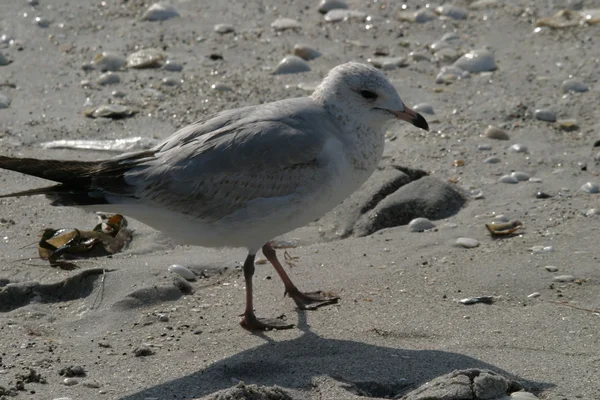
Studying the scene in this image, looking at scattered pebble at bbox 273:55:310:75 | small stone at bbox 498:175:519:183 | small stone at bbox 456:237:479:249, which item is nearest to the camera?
small stone at bbox 456:237:479:249

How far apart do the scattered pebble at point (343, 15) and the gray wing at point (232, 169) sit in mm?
4190

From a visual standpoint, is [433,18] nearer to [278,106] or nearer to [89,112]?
[89,112]

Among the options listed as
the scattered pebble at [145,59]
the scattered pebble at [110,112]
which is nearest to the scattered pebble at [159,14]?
the scattered pebble at [145,59]

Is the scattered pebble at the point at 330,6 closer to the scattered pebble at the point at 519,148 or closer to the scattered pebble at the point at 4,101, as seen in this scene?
the scattered pebble at the point at 519,148

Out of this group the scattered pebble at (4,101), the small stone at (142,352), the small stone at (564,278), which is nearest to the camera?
the small stone at (142,352)

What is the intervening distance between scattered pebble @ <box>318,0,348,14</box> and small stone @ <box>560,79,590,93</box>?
244 centimetres

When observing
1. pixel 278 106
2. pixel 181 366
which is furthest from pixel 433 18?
pixel 181 366

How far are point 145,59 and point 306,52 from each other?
1.36 metres

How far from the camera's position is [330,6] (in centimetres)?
967

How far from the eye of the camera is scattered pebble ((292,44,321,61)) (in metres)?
8.81

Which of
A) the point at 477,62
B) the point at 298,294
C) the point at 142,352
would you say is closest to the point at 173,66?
the point at 477,62

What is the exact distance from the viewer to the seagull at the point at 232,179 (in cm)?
539

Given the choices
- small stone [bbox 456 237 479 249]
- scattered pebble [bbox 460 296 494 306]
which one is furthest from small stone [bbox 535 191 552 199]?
scattered pebble [bbox 460 296 494 306]

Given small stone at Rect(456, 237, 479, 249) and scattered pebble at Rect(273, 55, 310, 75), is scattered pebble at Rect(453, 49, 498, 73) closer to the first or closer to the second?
scattered pebble at Rect(273, 55, 310, 75)
